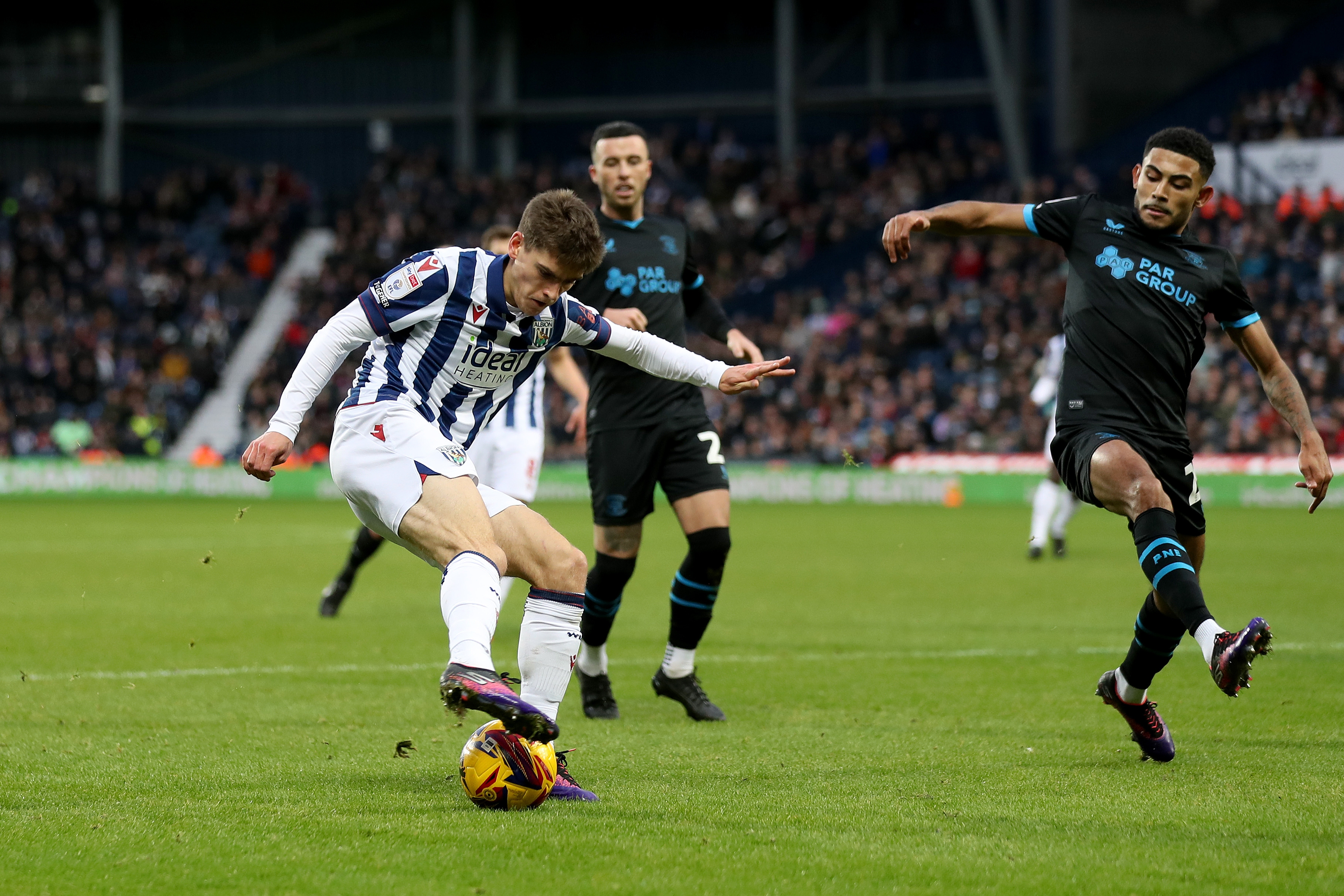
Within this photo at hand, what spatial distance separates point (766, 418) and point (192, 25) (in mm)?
24828

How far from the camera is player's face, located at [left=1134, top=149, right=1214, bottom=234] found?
588 cm

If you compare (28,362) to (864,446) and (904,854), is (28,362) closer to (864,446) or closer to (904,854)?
(864,446)

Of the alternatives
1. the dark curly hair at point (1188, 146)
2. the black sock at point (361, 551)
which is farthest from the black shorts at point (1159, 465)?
the black sock at point (361, 551)

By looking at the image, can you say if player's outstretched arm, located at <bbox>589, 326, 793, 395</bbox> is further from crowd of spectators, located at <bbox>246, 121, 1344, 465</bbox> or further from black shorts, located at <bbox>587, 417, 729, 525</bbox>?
crowd of spectators, located at <bbox>246, 121, 1344, 465</bbox>

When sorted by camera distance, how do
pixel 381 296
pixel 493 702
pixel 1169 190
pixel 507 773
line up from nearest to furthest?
pixel 493 702
pixel 507 773
pixel 381 296
pixel 1169 190

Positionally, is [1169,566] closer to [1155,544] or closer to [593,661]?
[1155,544]

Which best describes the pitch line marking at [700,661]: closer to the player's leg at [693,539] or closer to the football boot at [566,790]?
the player's leg at [693,539]

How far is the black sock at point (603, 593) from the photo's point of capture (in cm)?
716

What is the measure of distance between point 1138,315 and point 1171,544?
0.99 metres

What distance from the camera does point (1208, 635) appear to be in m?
5.05

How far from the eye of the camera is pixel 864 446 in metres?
27.6

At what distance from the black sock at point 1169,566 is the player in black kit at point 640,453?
2.08m

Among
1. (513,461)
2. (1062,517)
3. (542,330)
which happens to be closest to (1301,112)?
(1062,517)

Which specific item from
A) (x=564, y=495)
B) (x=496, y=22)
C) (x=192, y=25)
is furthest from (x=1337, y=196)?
(x=192, y=25)
